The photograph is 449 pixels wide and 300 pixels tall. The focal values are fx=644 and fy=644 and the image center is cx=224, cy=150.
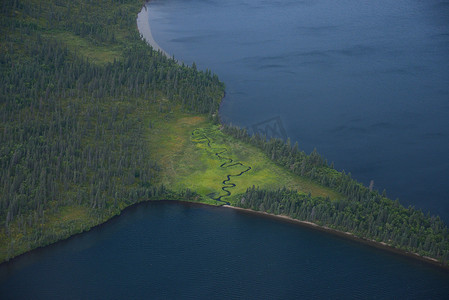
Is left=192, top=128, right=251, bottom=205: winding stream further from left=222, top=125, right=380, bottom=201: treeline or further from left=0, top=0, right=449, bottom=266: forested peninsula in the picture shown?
left=222, top=125, right=380, bottom=201: treeline

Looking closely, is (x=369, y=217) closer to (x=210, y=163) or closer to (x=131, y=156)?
(x=210, y=163)

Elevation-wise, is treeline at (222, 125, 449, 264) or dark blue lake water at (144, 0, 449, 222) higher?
dark blue lake water at (144, 0, 449, 222)

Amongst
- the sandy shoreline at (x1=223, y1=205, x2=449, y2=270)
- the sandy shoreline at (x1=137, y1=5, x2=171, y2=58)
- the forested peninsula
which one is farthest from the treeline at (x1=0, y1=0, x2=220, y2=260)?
the sandy shoreline at (x1=223, y1=205, x2=449, y2=270)

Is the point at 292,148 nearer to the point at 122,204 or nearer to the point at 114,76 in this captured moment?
the point at 122,204

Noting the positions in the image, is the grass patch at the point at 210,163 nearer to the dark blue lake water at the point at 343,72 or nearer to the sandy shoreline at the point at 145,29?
the dark blue lake water at the point at 343,72

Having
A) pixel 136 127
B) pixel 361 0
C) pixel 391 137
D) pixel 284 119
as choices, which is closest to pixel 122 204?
pixel 136 127

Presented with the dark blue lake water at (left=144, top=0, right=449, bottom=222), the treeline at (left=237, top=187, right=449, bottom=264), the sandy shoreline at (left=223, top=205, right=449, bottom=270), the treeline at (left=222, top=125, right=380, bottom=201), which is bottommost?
the sandy shoreline at (left=223, top=205, right=449, bottom=270)
